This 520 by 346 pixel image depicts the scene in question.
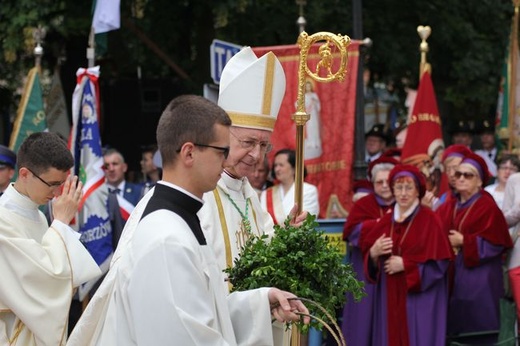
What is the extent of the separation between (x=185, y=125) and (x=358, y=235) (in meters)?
6.25

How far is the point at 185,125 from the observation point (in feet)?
14.3

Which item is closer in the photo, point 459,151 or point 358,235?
point 358,235

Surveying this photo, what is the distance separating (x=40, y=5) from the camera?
14.7 metres

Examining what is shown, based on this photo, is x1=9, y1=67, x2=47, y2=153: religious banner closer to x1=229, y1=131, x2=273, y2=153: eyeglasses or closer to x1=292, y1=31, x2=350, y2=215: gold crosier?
x1=292, y1=31, x2=350, y2=215: gold crosier

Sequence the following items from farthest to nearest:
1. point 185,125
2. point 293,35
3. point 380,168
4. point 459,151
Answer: point 293,35
point 380,168
point 459,151
point 185,125

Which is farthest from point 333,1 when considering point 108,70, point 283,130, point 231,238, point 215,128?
point 215,128

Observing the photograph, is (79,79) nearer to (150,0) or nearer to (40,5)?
A: (40,5)

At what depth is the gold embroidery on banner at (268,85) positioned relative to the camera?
675 cm

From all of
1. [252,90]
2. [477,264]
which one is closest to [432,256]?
[477,264]

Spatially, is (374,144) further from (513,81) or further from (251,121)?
(251,121)

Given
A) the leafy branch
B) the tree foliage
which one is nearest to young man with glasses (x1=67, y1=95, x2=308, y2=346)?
the leafy branch

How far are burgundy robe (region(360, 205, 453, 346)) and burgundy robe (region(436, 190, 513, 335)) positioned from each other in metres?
0.35

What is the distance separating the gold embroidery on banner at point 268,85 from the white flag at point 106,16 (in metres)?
5.93

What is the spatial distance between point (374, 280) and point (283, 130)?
8.43 feet
